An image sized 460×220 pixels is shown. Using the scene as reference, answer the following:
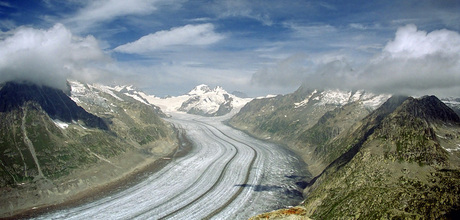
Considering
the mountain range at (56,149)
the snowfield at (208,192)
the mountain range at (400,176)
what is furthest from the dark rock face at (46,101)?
the mountain range at (400,176)

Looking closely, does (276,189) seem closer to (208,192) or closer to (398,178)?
(208,192)

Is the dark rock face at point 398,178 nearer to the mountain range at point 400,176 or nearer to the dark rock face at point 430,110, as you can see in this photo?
the mountain range at point 400,176

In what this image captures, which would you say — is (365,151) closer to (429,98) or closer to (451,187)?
(451,187)

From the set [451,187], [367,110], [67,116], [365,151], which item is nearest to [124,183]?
[67,116]

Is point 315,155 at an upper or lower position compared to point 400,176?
lower

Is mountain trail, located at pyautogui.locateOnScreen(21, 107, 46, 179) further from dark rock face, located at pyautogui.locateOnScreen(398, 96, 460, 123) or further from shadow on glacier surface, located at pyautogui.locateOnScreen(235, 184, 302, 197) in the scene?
dark rock face, located at pyautogui.locateOnScreen(398, 96, 460, 123)

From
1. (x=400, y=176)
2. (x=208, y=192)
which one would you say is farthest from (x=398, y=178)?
(x=208, y=192)

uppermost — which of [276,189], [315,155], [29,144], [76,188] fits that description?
[29,144]
